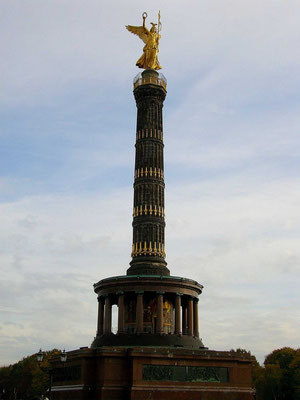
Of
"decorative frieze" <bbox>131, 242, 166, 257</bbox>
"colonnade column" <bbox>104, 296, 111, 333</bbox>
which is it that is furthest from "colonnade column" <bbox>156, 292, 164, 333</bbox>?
"decorative frieze" <bbox>131, 242, 166, 257</bbox>

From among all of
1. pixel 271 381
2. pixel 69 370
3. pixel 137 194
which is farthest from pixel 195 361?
pixel 271 381

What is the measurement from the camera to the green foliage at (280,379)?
219 feet

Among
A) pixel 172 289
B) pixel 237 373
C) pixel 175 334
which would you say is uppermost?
pixel 172 289

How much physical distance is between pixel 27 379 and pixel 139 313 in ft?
169

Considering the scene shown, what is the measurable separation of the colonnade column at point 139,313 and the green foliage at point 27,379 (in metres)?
32.4

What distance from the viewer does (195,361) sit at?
39.2 metres

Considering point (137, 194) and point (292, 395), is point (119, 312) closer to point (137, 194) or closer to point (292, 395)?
point (137, 194)

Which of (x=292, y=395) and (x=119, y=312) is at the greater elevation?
(x=119, y=312)

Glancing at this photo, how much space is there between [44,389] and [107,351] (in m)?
42.0

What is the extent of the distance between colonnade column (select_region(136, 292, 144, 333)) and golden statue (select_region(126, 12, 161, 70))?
24156 millimetres

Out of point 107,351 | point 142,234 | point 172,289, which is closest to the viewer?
point 107,351

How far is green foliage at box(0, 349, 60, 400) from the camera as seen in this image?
7569cm

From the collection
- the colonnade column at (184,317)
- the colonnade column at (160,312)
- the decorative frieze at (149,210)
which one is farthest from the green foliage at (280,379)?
the decorative frieze at (149,210)

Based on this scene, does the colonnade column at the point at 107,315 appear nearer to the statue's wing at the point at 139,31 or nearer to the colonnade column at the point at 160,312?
the colonnade column at the point at 160,312
